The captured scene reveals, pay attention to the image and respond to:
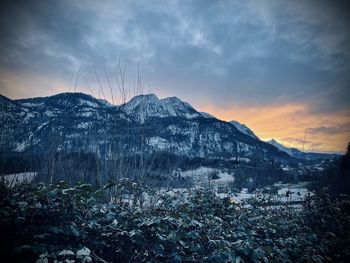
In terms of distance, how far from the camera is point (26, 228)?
3.03m

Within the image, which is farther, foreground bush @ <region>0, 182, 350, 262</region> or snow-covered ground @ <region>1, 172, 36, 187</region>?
snow-covered ground @ <region>1, 172, 36, 187</region>

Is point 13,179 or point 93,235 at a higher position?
point 13,179

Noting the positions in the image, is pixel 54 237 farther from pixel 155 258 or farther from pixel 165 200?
pixel 165 200

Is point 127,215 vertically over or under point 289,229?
over

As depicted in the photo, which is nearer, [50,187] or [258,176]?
[50,187]

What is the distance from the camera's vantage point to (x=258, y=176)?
69.1 metres

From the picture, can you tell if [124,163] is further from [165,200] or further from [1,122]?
[1,122]

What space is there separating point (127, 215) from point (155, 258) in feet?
2.55

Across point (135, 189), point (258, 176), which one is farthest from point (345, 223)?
point (258, 176)

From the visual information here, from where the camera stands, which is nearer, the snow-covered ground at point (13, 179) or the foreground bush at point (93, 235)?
the foreground bush at point (93, 235)

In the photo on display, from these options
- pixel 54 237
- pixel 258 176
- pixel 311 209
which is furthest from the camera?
pixel 258 176

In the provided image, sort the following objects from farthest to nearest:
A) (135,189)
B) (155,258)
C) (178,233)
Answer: (135,189) → (155,258) → (178,233)

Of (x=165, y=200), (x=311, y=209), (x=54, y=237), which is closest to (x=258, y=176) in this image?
(x=311, y=209)

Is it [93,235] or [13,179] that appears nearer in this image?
[93,235]
